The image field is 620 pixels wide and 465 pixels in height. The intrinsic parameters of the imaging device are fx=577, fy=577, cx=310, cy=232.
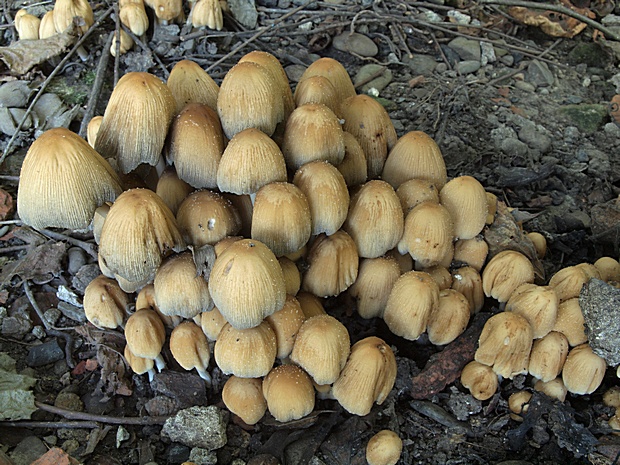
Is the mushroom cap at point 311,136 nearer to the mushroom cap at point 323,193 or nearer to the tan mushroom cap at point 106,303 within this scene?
the mushroom cap at point 323,193

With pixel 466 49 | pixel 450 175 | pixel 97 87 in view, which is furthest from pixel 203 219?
pixel 466 49

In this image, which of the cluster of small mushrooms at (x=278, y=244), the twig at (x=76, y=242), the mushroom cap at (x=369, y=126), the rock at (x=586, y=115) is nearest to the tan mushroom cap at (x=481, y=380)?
the cluster of small mushrooms at (x=278, y=244)

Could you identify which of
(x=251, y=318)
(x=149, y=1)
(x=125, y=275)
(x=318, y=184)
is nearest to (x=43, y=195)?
(x=125, y=275)

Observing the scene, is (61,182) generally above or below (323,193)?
above

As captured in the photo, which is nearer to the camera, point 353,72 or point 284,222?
point 284,222

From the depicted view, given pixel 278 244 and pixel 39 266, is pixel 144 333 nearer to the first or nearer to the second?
pixel 278 244

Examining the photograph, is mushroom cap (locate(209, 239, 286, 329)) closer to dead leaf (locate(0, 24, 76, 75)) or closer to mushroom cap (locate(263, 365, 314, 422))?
mushroom cap (locate(263, 365, 314, 422))

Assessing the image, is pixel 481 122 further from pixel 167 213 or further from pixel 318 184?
pixel 167 213
